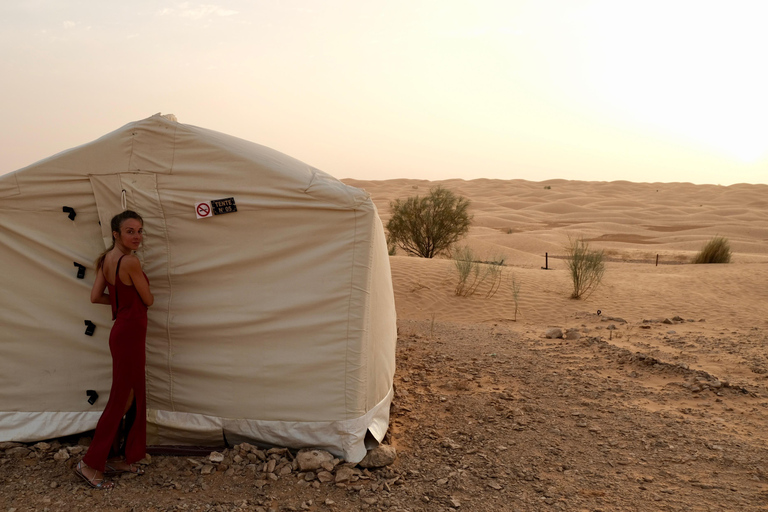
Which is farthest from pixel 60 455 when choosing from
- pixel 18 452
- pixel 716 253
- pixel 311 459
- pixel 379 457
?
pixel 716 253

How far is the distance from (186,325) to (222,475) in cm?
112

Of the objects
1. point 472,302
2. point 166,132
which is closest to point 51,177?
point 166,132

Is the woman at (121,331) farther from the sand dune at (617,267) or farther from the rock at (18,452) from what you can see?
the sand dune at (617,267)

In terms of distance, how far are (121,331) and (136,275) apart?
0.39m

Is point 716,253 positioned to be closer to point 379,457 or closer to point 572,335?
point 572,335

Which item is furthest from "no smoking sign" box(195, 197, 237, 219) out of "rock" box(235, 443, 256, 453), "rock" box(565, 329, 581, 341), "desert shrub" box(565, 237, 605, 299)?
"desert shrub" box(565, 237, 605, 299)

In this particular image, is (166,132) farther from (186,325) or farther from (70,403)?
(70,403)

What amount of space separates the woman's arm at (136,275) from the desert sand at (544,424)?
4.28ft

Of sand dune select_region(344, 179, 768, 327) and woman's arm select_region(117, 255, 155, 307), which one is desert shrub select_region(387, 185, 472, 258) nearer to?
sand dune select_region(344, 179, 768, 327)

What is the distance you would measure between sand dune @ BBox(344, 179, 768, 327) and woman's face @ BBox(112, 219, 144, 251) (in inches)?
305

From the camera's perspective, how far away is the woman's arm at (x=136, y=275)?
151 inches

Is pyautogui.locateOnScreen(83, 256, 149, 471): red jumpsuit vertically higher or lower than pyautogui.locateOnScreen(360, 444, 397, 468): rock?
higher

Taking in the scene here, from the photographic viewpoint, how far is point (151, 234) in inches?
171

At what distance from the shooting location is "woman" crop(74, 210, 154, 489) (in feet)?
12.6
